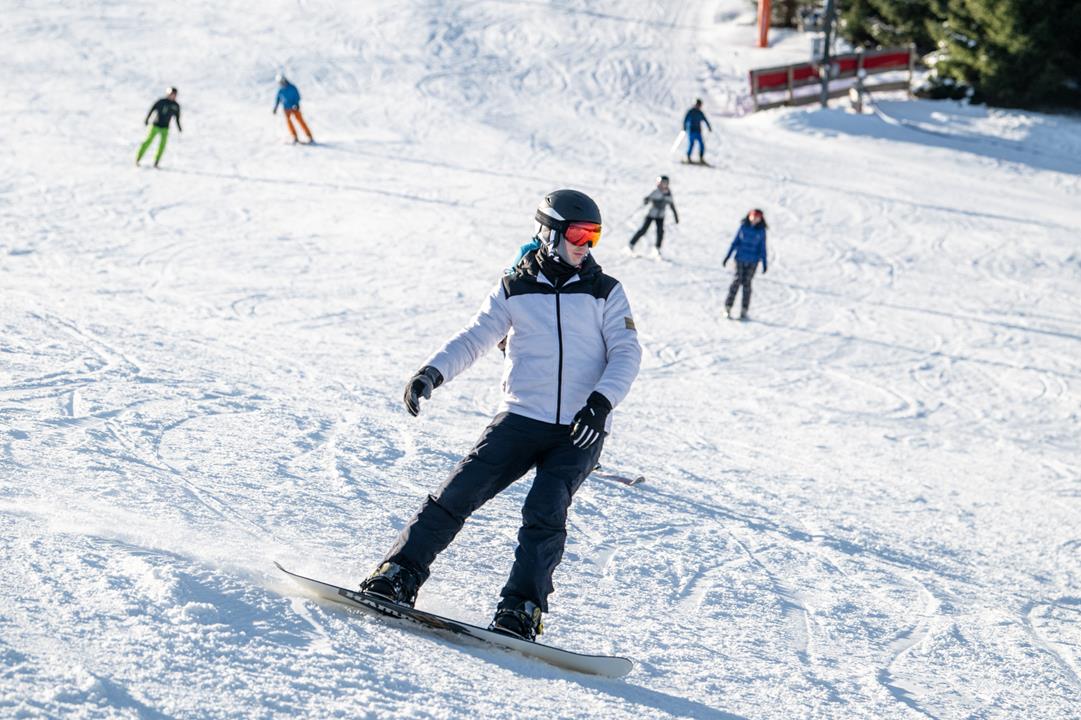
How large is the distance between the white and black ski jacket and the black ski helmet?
6.0 inches

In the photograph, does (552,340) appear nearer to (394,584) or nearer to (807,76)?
(394,584)

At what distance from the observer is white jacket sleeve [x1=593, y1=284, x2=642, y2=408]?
393 centimetres

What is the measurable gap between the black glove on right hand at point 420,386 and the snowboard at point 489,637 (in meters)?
0.64

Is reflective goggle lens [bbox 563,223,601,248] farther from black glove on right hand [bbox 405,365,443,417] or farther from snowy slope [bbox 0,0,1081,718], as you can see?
snowy slope [bbox 0,0,1081,718]

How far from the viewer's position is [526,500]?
3.90m

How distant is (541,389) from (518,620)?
827 millimetres

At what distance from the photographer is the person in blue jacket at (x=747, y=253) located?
12320 millimetres

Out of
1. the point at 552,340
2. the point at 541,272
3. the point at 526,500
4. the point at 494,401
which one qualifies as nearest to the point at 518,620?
the point at 526,500

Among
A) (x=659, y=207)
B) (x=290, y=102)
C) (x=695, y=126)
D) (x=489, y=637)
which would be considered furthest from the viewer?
(x=695, y=126)

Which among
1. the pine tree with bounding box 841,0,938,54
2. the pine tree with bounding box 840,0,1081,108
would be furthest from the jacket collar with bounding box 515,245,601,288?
the pine tree with bounding box 841,0,938,54

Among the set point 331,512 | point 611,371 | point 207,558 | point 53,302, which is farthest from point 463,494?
point 53,302

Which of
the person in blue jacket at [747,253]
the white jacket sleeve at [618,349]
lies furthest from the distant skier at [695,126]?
the white jacket sleeve at [618,349]

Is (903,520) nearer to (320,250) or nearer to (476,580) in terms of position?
(476,580)

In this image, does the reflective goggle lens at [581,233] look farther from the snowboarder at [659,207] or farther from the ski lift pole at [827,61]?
the ski lift pole at [827,61]
